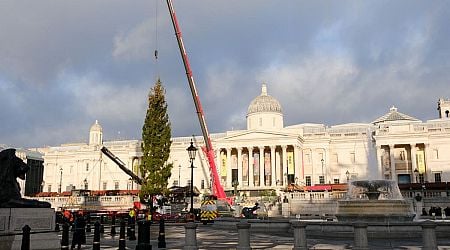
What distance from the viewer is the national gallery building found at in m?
83.1

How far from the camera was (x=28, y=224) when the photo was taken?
14.0 metres

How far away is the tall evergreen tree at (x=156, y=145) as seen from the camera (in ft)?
163

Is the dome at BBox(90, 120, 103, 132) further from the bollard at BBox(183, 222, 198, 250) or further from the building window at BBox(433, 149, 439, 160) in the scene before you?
the bollard at BBox(183, 222, 198, 250)

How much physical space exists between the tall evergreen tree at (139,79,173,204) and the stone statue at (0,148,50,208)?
34482 mm

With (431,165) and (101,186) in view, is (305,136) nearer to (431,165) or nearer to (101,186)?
(431,165)

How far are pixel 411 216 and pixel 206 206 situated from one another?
66.7ft

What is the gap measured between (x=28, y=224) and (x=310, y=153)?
81862mm

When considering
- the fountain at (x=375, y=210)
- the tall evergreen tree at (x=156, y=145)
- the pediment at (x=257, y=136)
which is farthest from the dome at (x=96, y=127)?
the fountain at (x=375, y=210)

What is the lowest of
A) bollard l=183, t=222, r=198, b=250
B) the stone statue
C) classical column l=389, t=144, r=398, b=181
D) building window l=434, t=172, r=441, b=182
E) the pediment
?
bollard l=183, t=222, r=198, b=250

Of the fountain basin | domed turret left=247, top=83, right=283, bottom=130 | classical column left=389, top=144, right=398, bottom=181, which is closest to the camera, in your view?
the fountain basin

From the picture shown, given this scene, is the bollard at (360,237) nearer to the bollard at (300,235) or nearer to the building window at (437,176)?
the bollard at (300,235)

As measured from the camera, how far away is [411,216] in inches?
883

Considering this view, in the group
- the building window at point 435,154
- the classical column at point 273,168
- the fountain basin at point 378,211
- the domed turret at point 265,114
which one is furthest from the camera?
the domed turret at point 265,114

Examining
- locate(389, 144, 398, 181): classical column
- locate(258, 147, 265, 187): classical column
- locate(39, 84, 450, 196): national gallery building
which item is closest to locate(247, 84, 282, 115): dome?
locate(39, 84, 450, 196): national gallery building
